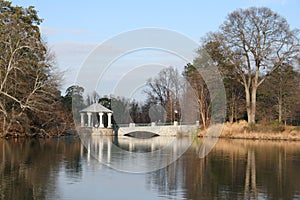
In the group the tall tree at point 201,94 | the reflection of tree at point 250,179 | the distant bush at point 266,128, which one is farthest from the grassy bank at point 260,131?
the reflection of tree at point 250,179

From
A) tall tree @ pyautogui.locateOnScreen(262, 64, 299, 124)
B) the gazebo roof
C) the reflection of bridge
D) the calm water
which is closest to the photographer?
the calm water

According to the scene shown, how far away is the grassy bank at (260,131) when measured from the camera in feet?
112

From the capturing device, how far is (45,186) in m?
11.7

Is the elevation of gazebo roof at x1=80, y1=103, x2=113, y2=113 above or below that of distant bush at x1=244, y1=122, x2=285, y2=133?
above

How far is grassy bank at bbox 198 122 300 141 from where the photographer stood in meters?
34.2

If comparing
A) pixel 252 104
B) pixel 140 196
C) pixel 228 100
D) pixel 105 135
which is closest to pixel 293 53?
pixel 252 104

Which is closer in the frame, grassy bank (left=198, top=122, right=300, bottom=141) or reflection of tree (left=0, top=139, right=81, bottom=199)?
reflection of tree (left=0, top=139, right=81, bottom=199)

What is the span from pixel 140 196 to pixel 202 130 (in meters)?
28.5

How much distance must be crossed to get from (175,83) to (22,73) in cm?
1946

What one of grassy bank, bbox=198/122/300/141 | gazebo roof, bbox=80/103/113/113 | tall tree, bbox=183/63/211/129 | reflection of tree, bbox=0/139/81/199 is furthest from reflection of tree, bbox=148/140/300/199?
gazebo roof, bbox=80/103/113/113

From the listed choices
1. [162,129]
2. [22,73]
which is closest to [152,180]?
[22,73]

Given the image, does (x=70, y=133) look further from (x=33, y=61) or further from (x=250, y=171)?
(x=250, y=171)

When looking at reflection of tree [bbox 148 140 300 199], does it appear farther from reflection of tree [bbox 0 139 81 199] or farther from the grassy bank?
the grassy bank

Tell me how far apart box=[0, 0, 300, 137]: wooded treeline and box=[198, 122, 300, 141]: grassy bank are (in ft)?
5.66
